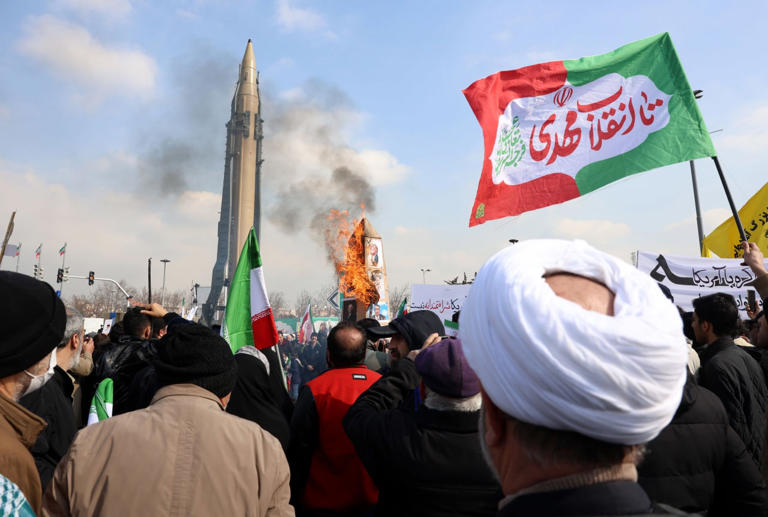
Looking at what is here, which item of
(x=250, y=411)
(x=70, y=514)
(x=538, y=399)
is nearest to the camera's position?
(x=538, y=399)

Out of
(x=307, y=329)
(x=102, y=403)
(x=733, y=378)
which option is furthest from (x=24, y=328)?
(x=307, y=329)

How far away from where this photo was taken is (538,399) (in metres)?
1.09

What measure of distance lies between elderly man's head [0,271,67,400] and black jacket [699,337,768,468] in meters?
3.78

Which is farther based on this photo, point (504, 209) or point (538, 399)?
point (504, 209)

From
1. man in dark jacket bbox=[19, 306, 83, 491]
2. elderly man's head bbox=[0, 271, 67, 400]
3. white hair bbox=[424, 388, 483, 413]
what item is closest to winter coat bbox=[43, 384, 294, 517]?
elderly man's head bbox=[0, 271, 67, 400]

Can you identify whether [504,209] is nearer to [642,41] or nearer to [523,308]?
[642,41]

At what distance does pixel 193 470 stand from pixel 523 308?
5.42ft

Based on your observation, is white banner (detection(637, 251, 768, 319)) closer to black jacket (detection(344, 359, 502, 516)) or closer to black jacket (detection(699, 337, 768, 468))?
black jacket (detection(699, 337, 768, 468))

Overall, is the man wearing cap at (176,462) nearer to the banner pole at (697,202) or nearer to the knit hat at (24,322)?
the knit hat at (24,322)

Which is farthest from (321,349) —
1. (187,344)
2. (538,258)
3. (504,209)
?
(538,258)

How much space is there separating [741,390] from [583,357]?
3.18 m

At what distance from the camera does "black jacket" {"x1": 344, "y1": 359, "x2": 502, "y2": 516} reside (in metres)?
2.41

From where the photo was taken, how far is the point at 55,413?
313cm

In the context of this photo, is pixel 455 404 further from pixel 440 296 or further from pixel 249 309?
pixel 440 296
